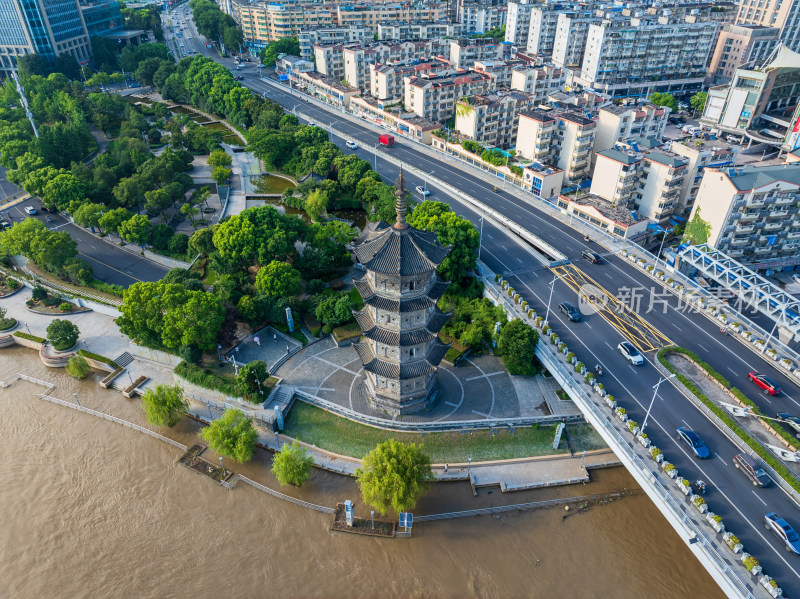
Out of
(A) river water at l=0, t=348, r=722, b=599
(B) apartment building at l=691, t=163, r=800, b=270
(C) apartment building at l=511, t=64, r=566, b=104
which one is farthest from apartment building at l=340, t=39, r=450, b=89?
(A) river water at l=0, t=348, r=722, b=599

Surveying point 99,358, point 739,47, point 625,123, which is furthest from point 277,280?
point 739,47

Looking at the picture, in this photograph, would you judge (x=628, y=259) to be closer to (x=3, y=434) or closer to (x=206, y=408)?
(x=206, y=408)

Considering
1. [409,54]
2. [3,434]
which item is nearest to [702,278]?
[3,434]

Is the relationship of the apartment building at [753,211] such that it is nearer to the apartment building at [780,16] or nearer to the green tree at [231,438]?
the green tree at [231,438]

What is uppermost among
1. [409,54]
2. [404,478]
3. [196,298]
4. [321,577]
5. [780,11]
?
[780,11]

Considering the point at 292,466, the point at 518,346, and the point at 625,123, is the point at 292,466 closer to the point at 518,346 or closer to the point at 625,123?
the point at 518,346

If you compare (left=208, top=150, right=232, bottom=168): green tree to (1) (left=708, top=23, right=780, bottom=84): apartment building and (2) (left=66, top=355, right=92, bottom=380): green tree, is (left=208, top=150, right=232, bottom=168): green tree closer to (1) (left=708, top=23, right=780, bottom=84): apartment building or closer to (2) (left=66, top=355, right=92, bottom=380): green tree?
(2) (left=66, top=355, right=92, bottom=380): green tree
